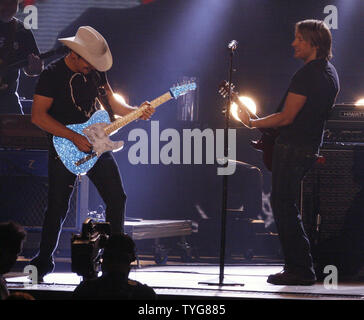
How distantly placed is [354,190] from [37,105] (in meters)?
2.67

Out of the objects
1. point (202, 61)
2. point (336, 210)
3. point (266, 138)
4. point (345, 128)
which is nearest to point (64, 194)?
point (266, 138)

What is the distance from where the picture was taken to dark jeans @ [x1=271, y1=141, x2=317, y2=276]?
18.4 ft

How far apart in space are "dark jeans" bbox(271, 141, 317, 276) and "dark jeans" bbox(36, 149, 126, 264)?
3.97 feet

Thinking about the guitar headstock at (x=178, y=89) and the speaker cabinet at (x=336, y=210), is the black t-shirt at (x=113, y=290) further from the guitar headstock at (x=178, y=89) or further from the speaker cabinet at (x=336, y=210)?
the speaker cabinet at (x=336, y=210)

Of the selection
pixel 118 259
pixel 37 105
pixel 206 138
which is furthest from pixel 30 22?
pixel 118 259

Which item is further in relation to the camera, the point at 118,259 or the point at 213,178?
the point at 213,178

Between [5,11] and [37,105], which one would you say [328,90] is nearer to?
[37,105]

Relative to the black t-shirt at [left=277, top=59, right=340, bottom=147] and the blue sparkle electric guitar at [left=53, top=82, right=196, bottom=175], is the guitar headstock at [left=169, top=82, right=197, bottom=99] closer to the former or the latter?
the blue sparkle electric guitar at [left=53, top=82, right=196, bottom=175]

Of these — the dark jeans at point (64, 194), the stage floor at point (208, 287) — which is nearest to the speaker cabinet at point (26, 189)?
the stage floor at point (208, 287)

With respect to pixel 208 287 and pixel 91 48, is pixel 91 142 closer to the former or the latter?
pixel 91 48

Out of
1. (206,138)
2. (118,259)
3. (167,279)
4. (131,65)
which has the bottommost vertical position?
(167,279)

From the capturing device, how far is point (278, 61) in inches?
420

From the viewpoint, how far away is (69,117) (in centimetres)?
568

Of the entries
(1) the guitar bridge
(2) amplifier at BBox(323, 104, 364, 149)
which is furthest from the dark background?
(1) the guitar bridge
